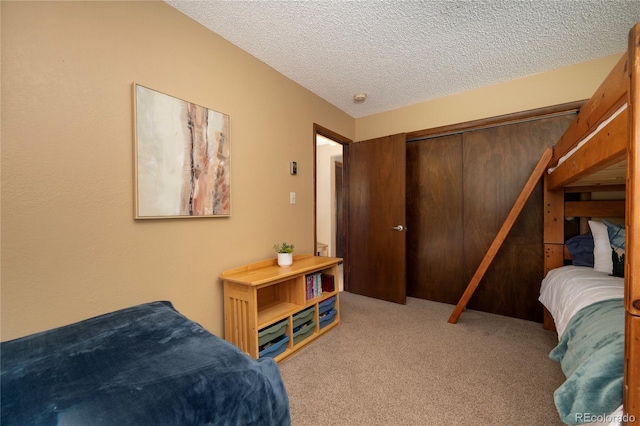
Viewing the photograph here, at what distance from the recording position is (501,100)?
257 centimetres

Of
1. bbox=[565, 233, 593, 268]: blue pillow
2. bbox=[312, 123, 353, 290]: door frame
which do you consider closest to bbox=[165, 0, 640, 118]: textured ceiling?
bbox=[312, 123, 353, 290]: door frame

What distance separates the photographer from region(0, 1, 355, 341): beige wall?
109 centimetres

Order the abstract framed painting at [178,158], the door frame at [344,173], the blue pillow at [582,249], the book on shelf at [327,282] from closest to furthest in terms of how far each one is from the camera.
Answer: the abstract framed painting at [178,158]
the blue pillow at [582,249]
the book on shelf at [327,282]
the door frame at [344,173]

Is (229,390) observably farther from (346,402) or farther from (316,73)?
(316,73)

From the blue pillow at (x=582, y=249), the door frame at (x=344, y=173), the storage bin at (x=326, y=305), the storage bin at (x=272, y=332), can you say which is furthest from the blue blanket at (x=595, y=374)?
the door frame at (x=344, y=173)

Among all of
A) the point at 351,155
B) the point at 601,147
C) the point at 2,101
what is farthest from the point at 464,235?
the point at 2,101

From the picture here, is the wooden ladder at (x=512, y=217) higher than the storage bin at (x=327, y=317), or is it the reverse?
the wooden ladder at (x=512, y=217)

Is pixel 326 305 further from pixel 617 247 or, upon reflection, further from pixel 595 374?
pixel 617 247

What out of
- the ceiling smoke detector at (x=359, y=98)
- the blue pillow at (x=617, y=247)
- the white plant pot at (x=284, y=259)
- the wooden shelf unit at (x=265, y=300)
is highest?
the ceiling smoke detector at (x=359, y=98)

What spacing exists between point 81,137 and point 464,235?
10.8 ft

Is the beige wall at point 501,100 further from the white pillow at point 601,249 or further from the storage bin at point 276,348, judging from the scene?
the storage bin at point 276,348

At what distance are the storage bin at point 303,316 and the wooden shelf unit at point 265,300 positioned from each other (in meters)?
0.04

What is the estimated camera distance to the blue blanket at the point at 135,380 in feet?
1.99

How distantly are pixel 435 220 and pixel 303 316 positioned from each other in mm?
1948
